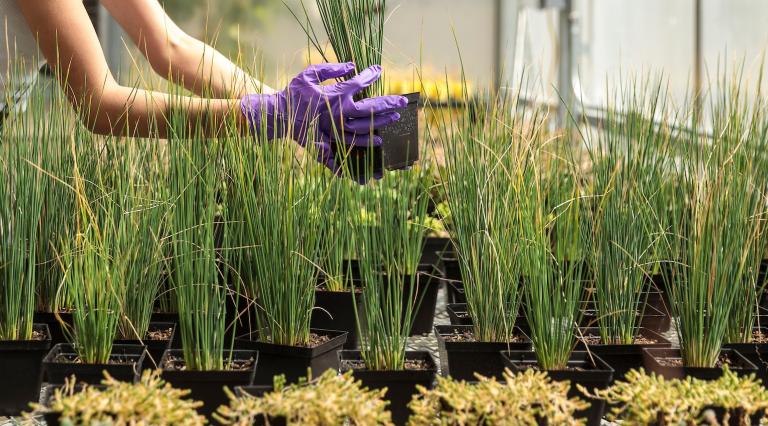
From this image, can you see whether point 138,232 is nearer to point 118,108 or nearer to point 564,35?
point 118,108

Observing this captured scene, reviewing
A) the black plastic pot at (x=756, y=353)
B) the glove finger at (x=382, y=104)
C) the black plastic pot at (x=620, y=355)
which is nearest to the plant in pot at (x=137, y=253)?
the glove finger at (x=382, y=104)

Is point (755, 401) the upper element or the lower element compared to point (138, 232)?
lower

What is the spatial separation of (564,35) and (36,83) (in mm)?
5253

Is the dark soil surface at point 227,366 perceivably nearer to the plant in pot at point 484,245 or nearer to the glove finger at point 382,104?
the plant in pot at point 484,245

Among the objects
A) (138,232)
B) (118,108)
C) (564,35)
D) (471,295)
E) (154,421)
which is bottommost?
(154,421)

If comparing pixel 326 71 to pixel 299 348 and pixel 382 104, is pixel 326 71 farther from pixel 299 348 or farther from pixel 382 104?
pixel 299 348

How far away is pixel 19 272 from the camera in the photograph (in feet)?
5.38

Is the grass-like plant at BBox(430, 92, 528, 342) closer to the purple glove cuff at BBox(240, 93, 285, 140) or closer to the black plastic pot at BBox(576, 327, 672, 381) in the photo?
the black plastic pot at BBox(576, 327, 672, 381)

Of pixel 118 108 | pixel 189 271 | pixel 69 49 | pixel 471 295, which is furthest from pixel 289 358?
pixel 69 49

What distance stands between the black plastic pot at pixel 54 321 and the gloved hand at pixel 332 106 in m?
0.54

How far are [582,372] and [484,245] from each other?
339 millimetres

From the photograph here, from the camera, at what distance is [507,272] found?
1691mm

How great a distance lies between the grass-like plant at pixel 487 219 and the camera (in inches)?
66.2

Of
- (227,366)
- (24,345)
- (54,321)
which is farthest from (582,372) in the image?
(54,321)
